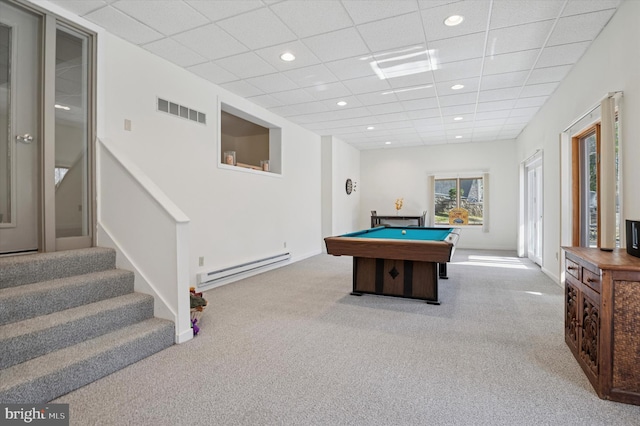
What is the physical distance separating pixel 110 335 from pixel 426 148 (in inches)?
333

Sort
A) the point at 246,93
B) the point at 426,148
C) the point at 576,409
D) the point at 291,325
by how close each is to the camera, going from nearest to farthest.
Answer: the point at 576,409 → the point at 291,325 → the point at 246,93 → the point at 426,148

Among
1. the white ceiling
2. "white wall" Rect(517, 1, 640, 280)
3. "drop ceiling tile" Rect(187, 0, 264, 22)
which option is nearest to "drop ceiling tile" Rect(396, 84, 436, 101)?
the white ceiling

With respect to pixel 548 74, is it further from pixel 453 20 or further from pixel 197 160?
pixel 197 160

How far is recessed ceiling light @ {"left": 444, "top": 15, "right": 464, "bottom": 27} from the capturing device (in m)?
2.89

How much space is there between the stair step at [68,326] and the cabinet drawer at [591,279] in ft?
10.7

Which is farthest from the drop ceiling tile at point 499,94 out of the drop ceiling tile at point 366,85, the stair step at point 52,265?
the stair step at point 52,265

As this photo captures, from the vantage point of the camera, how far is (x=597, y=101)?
124 inches

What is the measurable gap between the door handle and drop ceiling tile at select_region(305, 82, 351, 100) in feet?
10.6

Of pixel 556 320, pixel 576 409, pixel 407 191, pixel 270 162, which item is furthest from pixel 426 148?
pixel 576 409

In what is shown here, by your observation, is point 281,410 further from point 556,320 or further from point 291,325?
point 556,320

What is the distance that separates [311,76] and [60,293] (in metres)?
3.55

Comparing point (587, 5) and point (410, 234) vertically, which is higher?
point (587, 5)

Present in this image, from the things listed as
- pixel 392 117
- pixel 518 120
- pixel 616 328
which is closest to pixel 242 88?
pixel 392 117

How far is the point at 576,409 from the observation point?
1801mm
